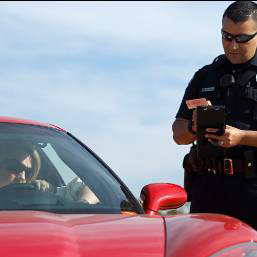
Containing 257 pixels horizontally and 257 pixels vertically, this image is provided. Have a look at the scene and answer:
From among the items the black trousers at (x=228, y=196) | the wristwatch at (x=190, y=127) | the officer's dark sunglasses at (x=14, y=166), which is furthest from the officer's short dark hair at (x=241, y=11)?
the officer's dark sunglasses at (x=14, y=166)

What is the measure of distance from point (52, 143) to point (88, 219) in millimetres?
917

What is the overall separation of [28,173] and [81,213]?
0.55m

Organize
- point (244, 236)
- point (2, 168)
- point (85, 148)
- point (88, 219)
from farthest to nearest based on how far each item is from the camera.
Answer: point (85, 148)
point (2, 168)
point (88, 219)
point (244, 236)

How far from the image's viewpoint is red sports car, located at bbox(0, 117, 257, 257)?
3.05 m

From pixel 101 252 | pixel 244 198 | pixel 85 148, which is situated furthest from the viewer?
pixel 244 198

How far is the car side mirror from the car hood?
1.31 ft

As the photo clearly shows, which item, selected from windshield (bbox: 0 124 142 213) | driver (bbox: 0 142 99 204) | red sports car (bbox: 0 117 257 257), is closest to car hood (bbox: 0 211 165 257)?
red sports car (bbox: 0 117 257 257)

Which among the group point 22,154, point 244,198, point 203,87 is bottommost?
point 244,198

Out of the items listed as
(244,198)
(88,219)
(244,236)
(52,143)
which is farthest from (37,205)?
(244,198)

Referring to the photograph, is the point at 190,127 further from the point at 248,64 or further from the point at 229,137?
the point at 248,64

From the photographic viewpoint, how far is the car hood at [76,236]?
116 inches

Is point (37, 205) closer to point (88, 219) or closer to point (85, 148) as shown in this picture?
point (88, 219)

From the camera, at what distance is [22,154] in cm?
429

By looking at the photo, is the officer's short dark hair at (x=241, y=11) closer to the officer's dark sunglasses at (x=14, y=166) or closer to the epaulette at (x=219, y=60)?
the epaulette at (x=219, y=60)
